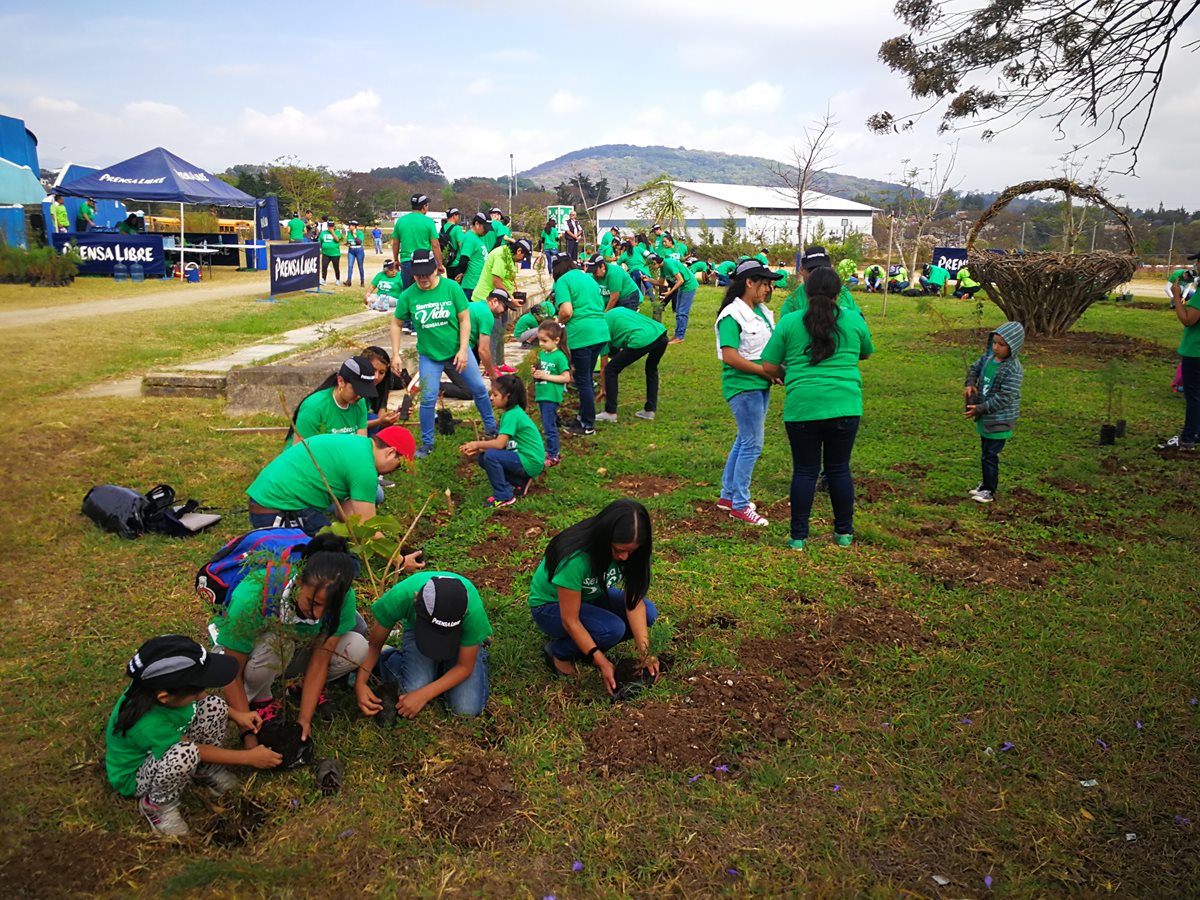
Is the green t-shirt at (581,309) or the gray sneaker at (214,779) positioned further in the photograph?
the green t-shirt at (581,309)

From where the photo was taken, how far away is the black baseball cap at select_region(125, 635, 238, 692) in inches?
111

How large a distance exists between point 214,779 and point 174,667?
2.04ft

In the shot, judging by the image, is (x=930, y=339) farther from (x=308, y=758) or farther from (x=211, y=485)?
(x=308, y=758)

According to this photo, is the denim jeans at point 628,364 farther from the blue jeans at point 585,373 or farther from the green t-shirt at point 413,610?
the green t-shirt at point 413,610

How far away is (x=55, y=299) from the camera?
18.0 m

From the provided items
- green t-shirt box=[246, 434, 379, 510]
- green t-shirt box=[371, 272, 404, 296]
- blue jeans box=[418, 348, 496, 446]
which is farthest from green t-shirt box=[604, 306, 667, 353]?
green t-shirt box=[371, 272, 404, 296]

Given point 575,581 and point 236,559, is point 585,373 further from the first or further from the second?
point 236,559

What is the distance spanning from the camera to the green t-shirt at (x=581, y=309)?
26.1 ft

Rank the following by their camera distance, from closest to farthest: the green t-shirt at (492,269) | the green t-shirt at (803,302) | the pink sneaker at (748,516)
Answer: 1. the green t-shirt at (803,302)
2. the pink sneaker at (748,516)
3. the green t-shirt at (492,269)

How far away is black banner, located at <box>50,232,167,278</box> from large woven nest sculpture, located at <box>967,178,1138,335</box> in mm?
20613

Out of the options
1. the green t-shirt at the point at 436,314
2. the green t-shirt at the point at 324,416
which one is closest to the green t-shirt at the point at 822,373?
the green t-shirt at the point at 324,416

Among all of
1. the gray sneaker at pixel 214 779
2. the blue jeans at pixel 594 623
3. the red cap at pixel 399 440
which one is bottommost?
the gray sneaker at pixel 214 779

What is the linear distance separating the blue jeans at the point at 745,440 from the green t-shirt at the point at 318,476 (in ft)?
8.29

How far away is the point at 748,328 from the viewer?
5738 mm
